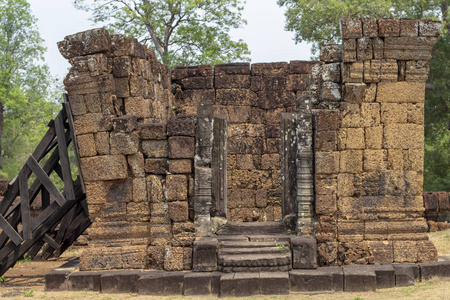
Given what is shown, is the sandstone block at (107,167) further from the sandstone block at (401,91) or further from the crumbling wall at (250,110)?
the crumbling wall at (250,110)

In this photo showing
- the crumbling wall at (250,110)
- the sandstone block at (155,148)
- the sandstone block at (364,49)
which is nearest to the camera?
the sandstone block at (364,49)

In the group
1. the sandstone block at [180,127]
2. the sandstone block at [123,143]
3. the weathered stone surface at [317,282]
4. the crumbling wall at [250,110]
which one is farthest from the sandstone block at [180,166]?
the crumbling wall at [250,110]

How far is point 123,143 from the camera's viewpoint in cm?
870

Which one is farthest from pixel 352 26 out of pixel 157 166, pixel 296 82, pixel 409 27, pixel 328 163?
pixel 296 82

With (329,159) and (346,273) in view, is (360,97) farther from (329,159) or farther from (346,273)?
(346,273)

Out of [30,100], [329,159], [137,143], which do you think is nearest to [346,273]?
[329,159]

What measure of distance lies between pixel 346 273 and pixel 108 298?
3.29 m

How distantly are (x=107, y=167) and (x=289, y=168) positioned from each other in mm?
2868

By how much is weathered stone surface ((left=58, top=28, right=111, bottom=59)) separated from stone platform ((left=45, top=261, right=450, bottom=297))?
3304mm

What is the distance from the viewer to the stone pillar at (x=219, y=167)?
9305 mm

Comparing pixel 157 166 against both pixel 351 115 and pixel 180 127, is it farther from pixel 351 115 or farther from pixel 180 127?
pixel 351 115

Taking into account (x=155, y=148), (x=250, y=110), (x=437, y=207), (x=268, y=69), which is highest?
(x=268, y=69)

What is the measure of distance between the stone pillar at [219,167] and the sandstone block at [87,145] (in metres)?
1.89

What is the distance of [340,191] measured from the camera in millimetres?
8633
